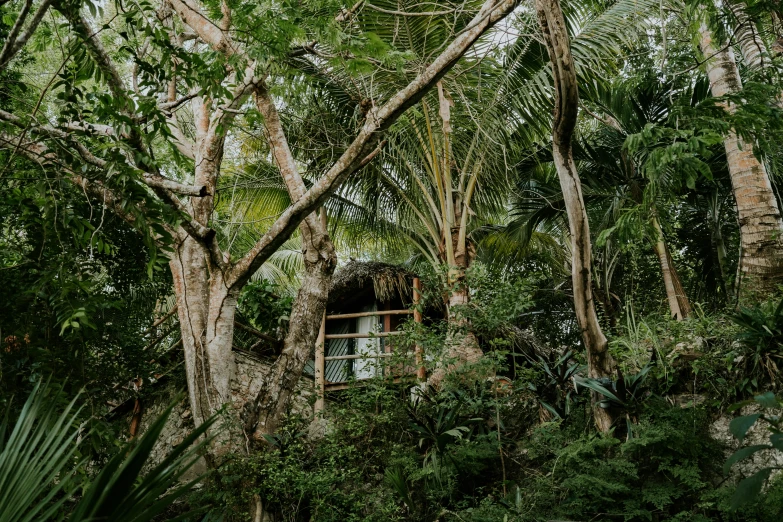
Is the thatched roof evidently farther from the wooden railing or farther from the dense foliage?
the wooden railing

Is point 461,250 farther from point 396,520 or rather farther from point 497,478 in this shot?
point 396,520

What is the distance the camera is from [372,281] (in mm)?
9250

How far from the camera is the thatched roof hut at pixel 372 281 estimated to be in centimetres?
882

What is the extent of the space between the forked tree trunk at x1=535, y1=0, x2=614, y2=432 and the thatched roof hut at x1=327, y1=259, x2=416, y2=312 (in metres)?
3.46

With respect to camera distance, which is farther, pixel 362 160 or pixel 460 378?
pixel 460 378

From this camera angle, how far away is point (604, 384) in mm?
5211

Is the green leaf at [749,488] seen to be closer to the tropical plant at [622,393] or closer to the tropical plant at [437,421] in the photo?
the tropical plant at [622,393]

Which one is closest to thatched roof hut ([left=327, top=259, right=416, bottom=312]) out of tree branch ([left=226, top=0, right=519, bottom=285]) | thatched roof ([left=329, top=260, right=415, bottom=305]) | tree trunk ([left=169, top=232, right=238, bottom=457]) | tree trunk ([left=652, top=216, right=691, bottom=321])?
thatched roof ([left=329, top=260, right=415, bottom=305])

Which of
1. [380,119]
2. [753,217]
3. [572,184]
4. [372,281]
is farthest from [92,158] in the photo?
[753,217]

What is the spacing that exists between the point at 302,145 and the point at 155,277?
2.68 meters

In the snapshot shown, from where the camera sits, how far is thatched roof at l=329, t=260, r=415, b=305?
347 inches

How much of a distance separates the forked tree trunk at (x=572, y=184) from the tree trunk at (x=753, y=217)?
1501 millimetres

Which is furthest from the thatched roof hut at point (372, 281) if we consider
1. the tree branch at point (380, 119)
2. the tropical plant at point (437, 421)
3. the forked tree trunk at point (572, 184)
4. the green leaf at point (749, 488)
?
the green leaf at point (749, 488)

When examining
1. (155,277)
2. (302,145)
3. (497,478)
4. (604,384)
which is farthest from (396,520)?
(302,145)
